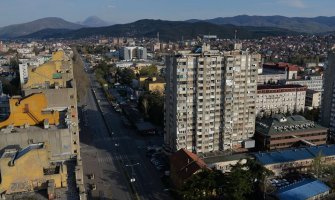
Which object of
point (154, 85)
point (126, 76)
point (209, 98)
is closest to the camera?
point (209, 98)

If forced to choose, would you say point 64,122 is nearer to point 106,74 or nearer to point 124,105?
point 124,105

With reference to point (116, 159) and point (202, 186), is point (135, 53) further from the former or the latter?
point (202, 186)

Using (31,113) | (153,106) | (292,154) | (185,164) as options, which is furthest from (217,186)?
(153,106)

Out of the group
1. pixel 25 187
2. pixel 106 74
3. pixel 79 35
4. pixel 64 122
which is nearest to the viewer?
pixel 25 187

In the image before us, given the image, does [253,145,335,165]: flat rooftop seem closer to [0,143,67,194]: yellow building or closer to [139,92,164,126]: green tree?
[139,92,164,126]: green tree

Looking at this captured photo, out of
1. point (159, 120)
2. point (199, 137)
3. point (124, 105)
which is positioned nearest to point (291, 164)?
point (199, 137)

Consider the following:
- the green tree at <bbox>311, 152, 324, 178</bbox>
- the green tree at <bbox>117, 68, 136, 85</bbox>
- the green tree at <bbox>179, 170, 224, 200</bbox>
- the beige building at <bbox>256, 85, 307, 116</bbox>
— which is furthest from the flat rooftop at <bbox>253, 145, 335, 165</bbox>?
the green tree at <bbox>117, 68, 136, 85</bbox>

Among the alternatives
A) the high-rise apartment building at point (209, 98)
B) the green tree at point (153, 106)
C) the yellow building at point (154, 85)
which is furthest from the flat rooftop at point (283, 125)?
the yellow building at point (154, 85)

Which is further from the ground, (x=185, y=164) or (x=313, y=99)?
(x=313, y=99)
